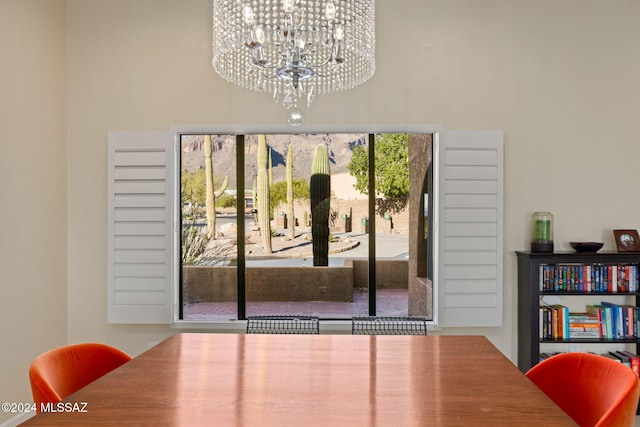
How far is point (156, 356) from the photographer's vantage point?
2051 millimetres

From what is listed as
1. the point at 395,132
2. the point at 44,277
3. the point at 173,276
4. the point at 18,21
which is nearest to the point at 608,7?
the point at 395,132

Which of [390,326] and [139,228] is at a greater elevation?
[139,228]

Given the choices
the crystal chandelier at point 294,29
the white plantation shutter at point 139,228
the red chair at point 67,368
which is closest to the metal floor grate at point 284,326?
the white plantation shutter at point 139,228

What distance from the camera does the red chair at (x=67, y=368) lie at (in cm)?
170

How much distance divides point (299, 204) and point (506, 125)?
66.9 inches

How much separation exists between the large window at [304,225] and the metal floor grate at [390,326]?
29.2 inches

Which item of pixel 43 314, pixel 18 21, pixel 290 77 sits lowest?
pixel 43 314

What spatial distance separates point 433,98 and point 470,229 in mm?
1009

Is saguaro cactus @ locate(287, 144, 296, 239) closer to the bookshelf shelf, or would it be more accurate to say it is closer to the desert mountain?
the desert mountain

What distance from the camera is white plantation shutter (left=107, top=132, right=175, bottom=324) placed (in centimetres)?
352

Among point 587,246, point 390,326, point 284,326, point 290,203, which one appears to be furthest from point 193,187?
point 587,246

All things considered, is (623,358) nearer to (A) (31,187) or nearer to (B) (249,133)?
(B) (249,133)

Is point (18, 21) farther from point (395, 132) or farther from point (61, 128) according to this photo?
point (395, 132)

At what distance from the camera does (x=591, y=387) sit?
6.18 feet
